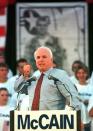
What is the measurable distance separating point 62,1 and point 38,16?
0.53 m

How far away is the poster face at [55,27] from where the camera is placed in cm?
1286

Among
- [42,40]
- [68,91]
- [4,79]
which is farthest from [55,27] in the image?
[68,91]

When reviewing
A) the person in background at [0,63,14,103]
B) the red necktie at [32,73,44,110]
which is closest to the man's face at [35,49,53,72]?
the red necktie at [32,73,44,110]

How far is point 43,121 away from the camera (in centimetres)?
667

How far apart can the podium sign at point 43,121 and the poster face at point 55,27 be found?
6.17m

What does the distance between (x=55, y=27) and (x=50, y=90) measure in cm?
603

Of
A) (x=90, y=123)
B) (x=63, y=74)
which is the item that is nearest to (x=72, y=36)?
(x=90, y=123)

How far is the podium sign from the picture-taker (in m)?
6.63

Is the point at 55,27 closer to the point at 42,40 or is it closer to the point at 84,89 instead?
the point at 42,40

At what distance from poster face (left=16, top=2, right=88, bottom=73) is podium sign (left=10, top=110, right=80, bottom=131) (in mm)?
6167

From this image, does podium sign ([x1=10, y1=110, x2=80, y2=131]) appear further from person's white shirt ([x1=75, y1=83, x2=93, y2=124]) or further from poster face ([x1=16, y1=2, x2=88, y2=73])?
poster face ([x1=16, y1=2, x2=88, y2=73])

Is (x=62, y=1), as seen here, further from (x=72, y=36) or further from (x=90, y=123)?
(x=90, y=123)

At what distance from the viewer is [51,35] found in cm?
1298

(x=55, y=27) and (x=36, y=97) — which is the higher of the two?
(x=55, y=27)
